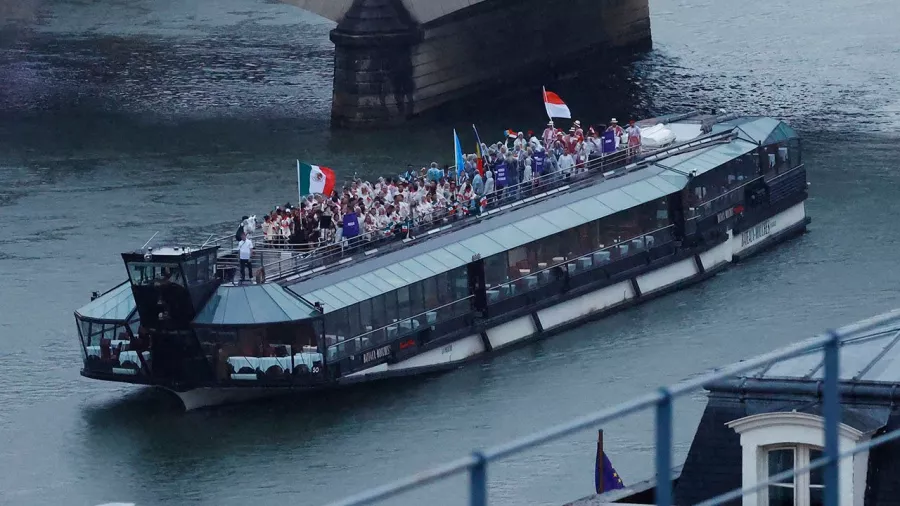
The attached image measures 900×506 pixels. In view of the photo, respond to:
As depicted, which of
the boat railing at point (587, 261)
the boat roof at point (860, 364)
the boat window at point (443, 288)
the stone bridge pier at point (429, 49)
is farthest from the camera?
the stone bridge pier at point (429, 49)

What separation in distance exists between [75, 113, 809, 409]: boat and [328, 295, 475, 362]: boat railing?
1.4 inches

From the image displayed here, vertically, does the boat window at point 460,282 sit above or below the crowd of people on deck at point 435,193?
below

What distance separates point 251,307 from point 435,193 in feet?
24.4

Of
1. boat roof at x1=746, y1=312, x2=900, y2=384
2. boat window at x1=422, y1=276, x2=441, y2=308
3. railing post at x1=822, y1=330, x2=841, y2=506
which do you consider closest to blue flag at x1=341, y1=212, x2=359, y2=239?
boat window at x1=422, y1=276, x2=441, y2=308

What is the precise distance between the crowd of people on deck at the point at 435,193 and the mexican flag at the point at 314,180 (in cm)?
20

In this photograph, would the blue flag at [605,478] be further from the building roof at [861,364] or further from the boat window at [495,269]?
the boat window at [495,269]

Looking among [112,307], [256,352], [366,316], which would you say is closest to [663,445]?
[256,352]

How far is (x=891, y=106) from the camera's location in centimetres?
6341

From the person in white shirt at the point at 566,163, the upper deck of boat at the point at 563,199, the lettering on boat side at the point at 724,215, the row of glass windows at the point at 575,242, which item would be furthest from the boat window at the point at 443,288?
the lettering on boat side at the point at 724,215

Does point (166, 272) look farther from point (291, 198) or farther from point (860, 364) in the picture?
point (860, 364)

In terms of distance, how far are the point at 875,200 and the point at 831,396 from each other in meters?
41.0

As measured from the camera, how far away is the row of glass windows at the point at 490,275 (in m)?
38.9

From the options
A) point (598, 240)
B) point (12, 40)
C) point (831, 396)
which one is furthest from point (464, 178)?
point (12, 40)

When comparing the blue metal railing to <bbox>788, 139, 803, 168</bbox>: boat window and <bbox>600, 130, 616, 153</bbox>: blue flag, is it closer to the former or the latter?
<bbox>600, 130, 616, 153</bbox>: blue flag
